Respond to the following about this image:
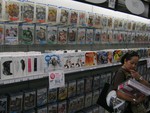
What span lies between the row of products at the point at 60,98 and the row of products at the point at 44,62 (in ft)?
1.20

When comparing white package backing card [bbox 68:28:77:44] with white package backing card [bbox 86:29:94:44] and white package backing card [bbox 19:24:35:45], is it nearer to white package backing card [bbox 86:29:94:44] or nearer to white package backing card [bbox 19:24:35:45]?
white package backing card [bbox 86:29:94:44]

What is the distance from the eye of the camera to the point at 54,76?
247cm

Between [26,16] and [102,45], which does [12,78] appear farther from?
[102,45]

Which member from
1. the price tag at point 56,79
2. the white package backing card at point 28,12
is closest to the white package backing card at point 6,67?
the price tag at point 56,79

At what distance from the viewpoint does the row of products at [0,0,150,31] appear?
2.37 m

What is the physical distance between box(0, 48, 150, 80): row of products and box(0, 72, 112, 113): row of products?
367 mm

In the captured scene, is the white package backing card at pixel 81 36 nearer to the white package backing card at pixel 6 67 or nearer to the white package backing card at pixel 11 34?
the white package backing card at pixel 11 34

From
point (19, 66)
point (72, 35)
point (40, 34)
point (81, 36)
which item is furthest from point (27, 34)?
point (81, 36)

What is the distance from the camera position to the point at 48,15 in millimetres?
2781

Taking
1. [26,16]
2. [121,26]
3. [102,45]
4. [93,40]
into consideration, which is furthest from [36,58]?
[121,26]

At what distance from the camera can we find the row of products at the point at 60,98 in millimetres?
2432

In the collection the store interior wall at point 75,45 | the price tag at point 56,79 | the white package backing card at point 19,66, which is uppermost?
the store interior wall at point 75,45

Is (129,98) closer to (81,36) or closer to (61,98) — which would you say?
(61,98)

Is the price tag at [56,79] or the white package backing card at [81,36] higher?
the white package backing card at [81,36]
